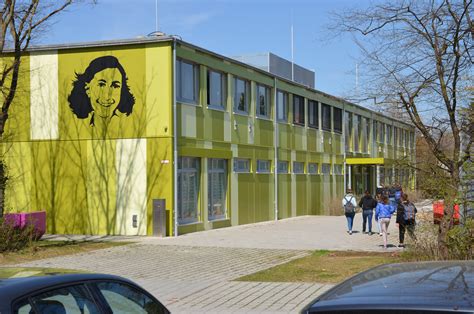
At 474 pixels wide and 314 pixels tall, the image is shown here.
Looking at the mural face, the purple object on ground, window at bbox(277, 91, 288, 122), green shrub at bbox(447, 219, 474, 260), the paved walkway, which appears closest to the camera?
the paved walkway

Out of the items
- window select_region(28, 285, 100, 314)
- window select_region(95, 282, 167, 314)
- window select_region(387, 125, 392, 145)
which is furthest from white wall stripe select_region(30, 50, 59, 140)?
window select_region(387, 125, 392, 145)

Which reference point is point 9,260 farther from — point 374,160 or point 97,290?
point 374,160

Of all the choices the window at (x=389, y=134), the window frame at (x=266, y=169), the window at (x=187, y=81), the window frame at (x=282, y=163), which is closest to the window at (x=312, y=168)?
the window frame at (x=282, y=163)

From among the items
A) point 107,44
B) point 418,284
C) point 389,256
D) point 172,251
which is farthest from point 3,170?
point 418,284

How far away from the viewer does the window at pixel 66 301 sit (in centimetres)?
382

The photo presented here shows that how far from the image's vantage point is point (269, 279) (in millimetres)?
12656

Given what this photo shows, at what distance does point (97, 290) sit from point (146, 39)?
763 inches

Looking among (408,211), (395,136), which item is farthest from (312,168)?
(395,136)

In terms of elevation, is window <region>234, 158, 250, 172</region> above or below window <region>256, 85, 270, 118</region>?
below

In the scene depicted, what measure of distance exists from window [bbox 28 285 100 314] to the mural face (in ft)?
63.7

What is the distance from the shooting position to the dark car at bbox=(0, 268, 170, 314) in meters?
3.66

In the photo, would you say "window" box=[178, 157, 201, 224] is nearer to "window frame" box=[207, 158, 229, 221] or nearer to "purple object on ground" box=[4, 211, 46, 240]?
"window frame" box=[207, 158, 229, 221]

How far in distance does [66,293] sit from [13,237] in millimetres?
13910

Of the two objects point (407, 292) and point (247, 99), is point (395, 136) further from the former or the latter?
point (407, 292)
